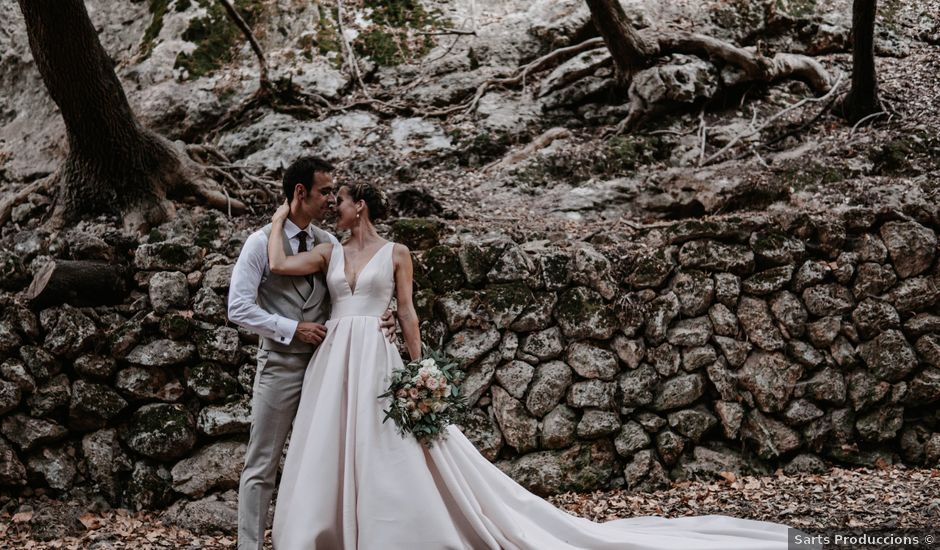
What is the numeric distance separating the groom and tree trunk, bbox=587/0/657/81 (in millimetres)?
5787

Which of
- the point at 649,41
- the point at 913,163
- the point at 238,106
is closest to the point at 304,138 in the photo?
the point at 238,106

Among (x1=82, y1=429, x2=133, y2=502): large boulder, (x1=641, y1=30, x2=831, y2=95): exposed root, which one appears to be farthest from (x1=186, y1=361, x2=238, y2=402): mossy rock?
(x1=641, y1=30, x2=831, y2=95): exposed root

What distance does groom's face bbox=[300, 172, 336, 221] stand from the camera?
409 cm

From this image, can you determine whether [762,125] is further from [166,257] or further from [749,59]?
[166,257]

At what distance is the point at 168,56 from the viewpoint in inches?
375

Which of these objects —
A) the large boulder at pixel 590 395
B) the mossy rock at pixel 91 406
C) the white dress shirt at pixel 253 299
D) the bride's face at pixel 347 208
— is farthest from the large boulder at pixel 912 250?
the mossy rock at pixel 91 406

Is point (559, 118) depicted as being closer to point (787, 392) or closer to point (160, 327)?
point (787, 392)

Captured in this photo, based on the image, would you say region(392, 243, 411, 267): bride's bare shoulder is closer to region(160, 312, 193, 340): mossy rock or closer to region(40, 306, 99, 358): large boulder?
region(160, 312, 193, 340): mossy rock

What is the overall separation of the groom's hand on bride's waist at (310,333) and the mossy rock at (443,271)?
2002 millimetres

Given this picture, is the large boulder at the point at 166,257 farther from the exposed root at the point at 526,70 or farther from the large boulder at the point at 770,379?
the large boulder at the point at 770,379

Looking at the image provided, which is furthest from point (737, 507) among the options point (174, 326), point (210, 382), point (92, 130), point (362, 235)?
point (92, 130)

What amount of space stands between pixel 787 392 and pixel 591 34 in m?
6.26

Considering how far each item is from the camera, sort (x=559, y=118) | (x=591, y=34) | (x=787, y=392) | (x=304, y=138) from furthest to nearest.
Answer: (x=591, y=34) → (x=559, y=118) → (x=304, y=138) → (x=787, y=392)

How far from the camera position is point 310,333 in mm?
3955
